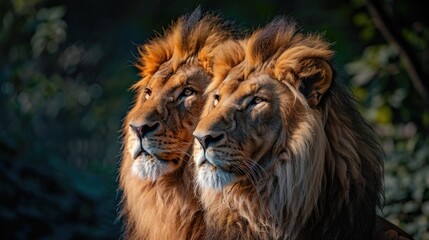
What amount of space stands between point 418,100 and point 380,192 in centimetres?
368

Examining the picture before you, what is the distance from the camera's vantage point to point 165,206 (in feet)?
16.3

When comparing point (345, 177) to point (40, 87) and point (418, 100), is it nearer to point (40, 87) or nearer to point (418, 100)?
point (418, 100)

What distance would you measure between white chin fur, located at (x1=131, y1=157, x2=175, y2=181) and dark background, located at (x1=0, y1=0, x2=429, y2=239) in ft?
2.67

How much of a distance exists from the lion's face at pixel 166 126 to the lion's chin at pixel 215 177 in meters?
0.38

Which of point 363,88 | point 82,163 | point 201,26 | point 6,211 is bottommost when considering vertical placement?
point 82,163

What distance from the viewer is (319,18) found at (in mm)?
11125

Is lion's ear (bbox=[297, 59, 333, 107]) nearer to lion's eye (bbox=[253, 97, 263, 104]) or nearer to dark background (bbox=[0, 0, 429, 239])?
lion's eye (bbox=[253, 97, 263, 104])

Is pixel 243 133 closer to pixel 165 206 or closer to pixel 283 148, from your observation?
pixel 283 148

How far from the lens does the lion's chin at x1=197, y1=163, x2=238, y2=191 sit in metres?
4.42

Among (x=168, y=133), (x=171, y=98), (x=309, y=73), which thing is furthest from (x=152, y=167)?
(x=309, y=73)

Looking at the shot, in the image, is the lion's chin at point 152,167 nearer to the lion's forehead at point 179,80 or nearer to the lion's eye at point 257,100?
the lion's forehead at point 179,80

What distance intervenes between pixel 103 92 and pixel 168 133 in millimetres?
8647

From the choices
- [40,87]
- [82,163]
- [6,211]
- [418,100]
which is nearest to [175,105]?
[6,211]

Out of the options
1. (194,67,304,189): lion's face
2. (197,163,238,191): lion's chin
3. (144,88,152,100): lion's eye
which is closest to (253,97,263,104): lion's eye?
(194,67,304,189): lion's face
